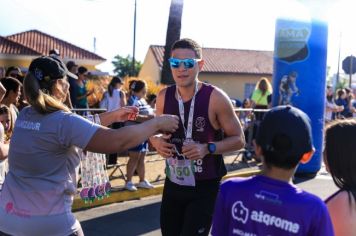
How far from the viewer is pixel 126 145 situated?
2.56 m

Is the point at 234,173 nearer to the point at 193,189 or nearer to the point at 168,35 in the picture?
the point at 168,35

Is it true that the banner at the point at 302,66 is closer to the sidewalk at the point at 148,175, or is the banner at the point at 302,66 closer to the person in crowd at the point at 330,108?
the sidewalk at the point at 148,175

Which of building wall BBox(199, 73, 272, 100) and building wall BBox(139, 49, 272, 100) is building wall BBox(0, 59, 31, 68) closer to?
building wall BBox(139, 49, 272, 100)

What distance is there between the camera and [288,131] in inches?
79.0

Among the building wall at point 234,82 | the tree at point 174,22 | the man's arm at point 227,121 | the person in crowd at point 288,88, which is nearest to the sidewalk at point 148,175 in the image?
the person in crowd at point 288,88

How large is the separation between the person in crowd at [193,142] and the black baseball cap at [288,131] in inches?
53.7

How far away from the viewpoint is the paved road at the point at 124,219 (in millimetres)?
6008

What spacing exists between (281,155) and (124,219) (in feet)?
15.8

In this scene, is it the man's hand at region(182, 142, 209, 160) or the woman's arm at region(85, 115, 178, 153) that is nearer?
the woman's arm at region(85, 115, 178, 153)

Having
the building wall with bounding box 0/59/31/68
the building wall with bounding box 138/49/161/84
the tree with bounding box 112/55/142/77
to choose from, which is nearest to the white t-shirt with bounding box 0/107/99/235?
the building wall with bounding box 0/59/31/68

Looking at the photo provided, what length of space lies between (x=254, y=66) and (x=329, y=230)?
48.7 m

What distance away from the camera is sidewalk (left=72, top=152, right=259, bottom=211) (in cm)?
730

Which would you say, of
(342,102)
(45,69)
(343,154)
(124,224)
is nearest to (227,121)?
(343,154)

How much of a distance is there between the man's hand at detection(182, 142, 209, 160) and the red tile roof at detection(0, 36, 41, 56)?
113 feet
